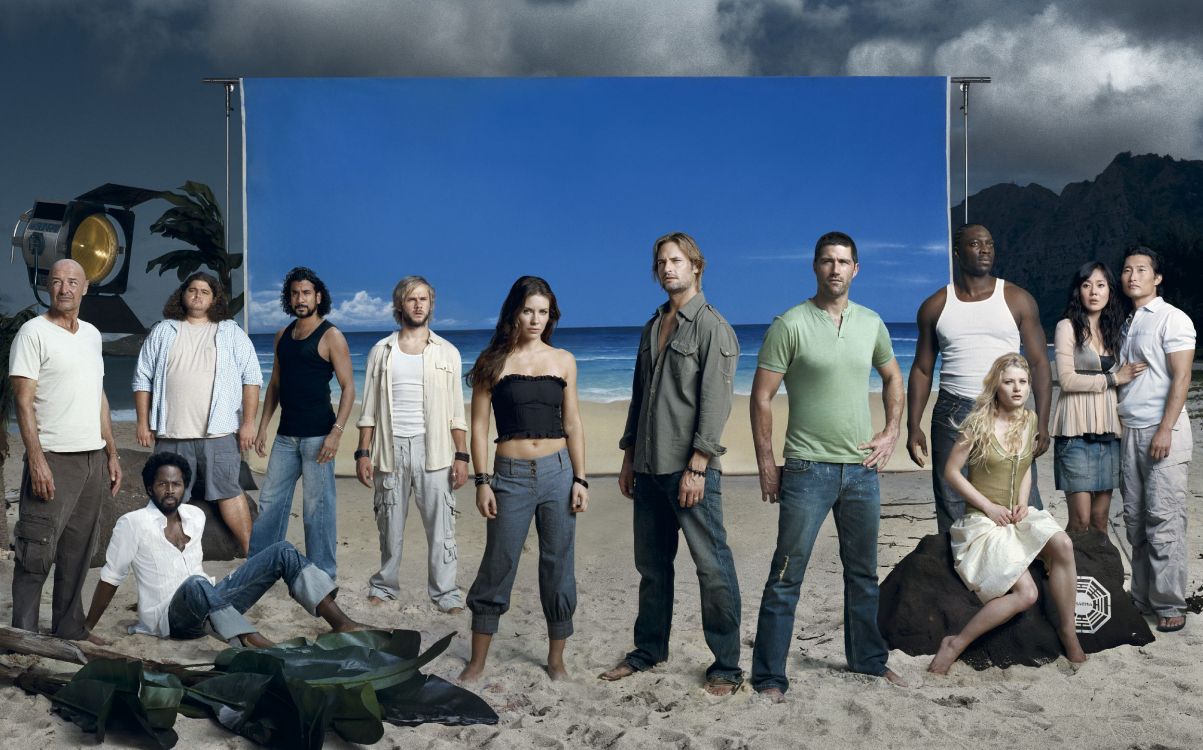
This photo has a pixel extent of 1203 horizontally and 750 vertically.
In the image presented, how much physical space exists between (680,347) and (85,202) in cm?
322

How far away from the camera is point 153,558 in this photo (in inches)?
160

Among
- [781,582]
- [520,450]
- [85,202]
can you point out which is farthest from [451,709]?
[85,202]

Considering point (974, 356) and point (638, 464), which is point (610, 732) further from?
point (974, 356)

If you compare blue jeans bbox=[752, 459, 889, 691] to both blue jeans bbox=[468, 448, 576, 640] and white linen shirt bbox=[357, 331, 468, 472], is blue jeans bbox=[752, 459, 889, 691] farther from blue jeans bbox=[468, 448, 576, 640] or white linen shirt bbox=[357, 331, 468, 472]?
white linen shirt bbox=[357, 331, 468, 472]

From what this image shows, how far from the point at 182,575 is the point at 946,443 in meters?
2.91

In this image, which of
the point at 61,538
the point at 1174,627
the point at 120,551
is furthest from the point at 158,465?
the point at 1174,627

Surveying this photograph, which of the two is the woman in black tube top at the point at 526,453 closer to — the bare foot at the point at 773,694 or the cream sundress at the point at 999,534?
the bare foot at the point at 773,694

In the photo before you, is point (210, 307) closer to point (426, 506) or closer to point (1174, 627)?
point (426, 506)

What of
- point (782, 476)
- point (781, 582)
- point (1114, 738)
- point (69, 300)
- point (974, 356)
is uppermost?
point (69, 300)

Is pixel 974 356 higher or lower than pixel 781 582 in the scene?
higher

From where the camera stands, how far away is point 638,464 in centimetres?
371

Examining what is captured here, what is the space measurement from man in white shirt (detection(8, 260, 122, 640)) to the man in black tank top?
826 mm

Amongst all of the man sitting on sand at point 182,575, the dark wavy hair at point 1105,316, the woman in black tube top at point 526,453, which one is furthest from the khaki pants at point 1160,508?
the man sitting on sand at point 182,575

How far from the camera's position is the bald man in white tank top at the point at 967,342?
430cm
